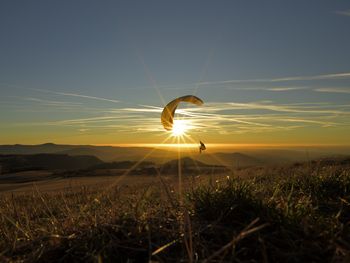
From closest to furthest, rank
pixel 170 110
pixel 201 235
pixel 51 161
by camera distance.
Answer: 1. pixel 201 235
2. pixel 170 110
3. pixel 51 161

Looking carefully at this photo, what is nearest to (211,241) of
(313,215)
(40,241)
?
(313,215)

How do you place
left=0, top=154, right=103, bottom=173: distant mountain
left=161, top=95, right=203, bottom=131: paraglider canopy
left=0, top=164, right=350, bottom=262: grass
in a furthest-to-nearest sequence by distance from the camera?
left=0, top=154, right=103, bottom=173: distant mountain
left=161, top=95, right=203, bottom=131: paraglider canopy
left=0, top=164, right=350, bottom=262: grass

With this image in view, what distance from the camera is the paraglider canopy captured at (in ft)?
12.6

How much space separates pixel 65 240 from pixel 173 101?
1.70 metres

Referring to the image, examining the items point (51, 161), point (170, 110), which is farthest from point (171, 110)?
point (51, 161)

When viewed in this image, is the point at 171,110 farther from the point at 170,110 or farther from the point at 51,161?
the point at 51,161

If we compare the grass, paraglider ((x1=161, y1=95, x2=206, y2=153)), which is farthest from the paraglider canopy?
the grass

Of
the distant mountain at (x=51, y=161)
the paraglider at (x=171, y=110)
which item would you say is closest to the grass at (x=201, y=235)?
the paraglider at (x=171, y=110)

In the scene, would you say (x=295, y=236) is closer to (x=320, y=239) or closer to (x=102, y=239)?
(x=320, y=239)

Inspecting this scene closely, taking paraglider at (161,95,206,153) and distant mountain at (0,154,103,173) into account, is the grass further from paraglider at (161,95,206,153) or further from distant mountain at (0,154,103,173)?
distant mountain at (0,154,103,173)

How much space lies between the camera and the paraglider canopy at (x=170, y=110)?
152 inches

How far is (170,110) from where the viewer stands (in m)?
3.89

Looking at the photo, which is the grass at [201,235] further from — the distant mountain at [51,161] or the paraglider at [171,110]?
the distant mountain at [51,161]

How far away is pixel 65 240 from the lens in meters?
3.25
